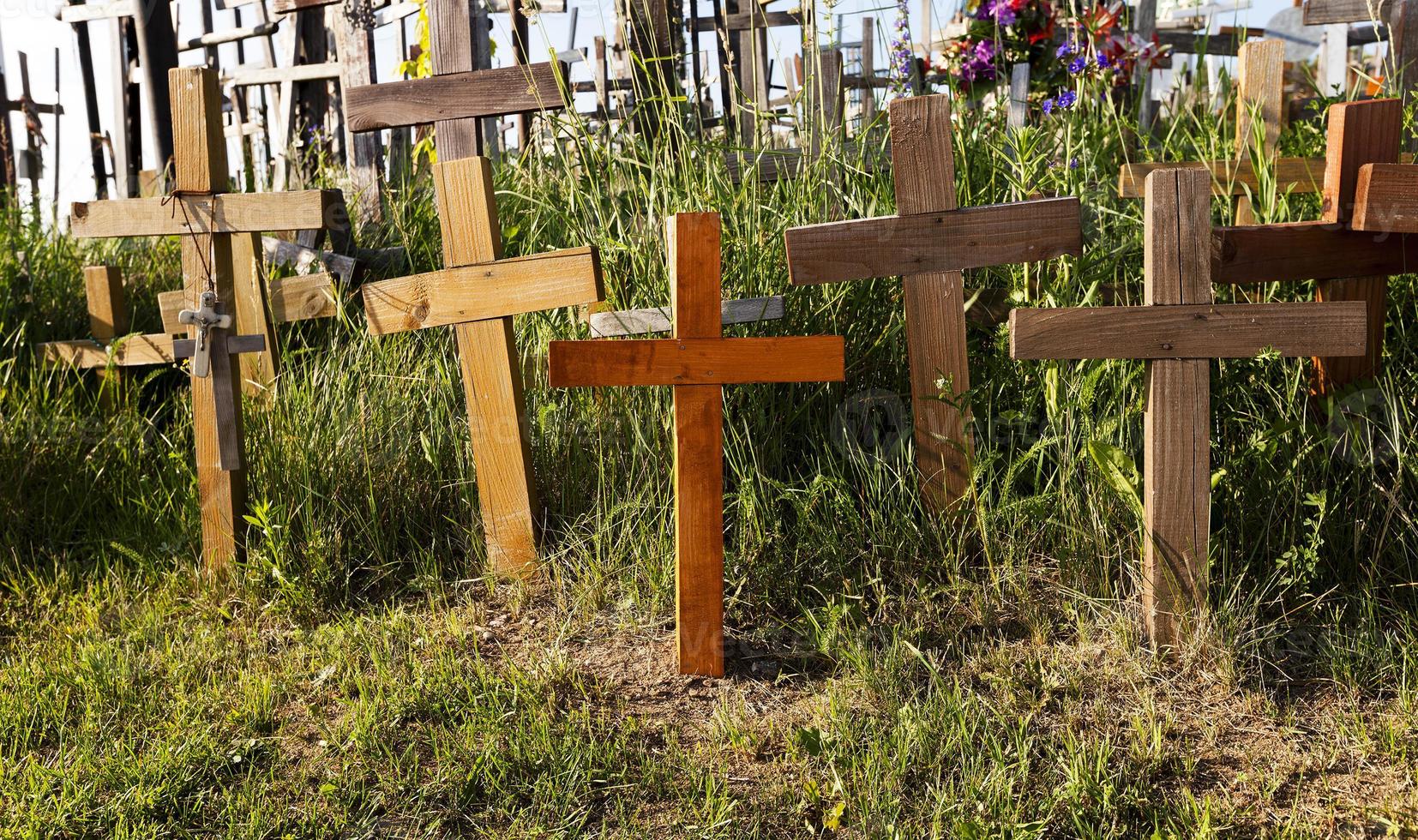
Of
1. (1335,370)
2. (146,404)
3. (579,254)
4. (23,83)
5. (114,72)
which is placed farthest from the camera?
(23,83)

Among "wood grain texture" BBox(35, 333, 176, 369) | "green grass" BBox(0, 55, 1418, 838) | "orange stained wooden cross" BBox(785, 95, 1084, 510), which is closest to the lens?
"green grass" BBox(0, 55, 1418, 838)

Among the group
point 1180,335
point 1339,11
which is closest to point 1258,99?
point 1339,11

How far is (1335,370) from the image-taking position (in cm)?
326

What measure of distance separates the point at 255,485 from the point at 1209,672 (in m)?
2.86

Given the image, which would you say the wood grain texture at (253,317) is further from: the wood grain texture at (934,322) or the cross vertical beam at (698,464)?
the wood grain texture at (934,322)

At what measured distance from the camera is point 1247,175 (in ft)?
13.3

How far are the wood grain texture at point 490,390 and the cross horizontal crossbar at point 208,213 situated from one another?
1.35 feet

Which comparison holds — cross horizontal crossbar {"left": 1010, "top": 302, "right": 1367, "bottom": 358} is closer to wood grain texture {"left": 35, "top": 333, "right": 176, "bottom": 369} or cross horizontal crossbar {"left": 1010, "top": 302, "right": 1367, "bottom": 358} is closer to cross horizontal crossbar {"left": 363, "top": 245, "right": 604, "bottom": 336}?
cross horizontal crossbar {"left": 363, "top": 245, "right": 604, "bottom": 336}

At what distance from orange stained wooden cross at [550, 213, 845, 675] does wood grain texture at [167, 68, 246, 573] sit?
131 cm

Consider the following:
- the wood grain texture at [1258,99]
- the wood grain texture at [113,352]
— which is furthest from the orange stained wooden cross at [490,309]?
the wood grain texture at [1258,99]

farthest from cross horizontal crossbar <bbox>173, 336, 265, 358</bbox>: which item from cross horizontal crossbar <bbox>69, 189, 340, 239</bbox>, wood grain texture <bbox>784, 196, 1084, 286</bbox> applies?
wood grain texture <bbox>784, 196, 1084, 286</bbox>

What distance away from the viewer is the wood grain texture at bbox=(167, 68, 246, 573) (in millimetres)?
3338

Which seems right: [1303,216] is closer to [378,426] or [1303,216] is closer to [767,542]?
[767,542]

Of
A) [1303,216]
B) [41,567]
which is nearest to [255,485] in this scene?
[41,567]
